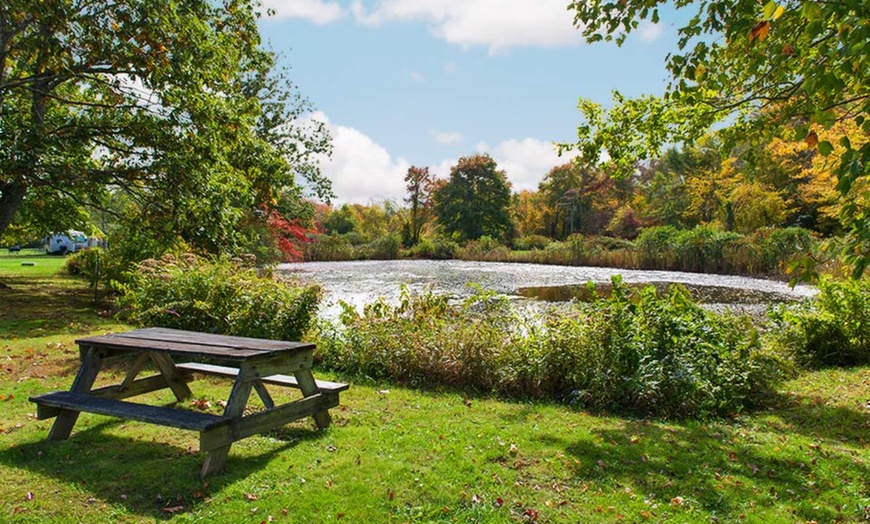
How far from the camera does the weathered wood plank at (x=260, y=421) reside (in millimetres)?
3484


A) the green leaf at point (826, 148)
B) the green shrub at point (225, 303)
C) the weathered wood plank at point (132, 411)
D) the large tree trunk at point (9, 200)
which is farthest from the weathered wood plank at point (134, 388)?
the large tree trunk at point (9, 200)

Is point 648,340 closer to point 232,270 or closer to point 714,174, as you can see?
point 232,270

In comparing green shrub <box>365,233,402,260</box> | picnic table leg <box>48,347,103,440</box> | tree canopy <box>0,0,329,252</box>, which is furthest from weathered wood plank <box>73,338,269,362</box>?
green shrub <box>365,233,402,260</box>

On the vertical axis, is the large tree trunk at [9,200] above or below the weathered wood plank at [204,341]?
above

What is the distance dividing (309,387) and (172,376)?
1.73 metres

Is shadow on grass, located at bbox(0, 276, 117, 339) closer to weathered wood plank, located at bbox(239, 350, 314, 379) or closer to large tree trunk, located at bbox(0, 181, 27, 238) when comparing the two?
large tree trunk, located at bbox(0, 181, 27, 238)

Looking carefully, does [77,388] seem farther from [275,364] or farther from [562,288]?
[562,288]

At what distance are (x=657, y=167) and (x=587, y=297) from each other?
4460 centimetres

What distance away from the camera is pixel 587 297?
1538 cm

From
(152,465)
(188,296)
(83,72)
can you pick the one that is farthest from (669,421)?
(83,72)

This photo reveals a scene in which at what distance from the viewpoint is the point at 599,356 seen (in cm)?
580

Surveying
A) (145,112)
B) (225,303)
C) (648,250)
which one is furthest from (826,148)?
(648,250)

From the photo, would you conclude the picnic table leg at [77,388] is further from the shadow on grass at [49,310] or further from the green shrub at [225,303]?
the shadow on grass at [49,310]

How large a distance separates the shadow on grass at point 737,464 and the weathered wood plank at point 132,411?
2.52m
